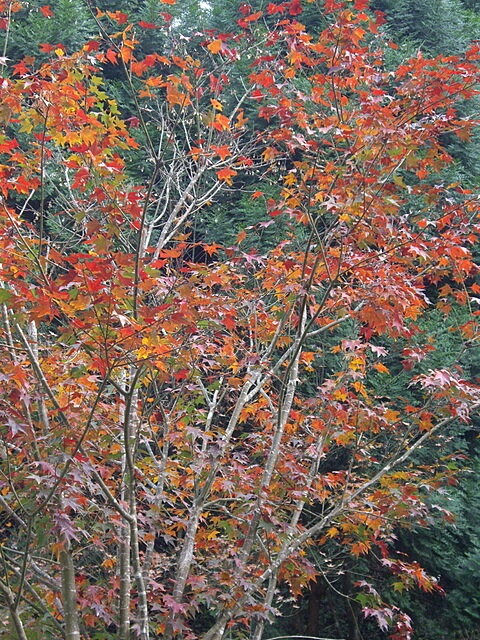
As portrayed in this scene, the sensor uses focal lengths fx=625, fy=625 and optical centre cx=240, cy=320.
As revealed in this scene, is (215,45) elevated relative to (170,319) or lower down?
elevated

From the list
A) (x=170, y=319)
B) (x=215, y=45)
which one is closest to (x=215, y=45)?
(x=215, y=45)

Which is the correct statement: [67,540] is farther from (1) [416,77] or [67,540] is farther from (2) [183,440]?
(1) [416,77]

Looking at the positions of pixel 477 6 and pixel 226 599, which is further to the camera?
pixel 477 6

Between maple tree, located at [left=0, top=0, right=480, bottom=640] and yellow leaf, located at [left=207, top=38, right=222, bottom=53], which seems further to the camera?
yellow leaf, located at [left=207, top=38, right=222, bottom=53]

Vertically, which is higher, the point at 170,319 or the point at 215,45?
the point at 215,45

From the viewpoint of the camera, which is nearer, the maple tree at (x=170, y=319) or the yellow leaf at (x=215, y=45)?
the maple tree at (x=170, y=319)

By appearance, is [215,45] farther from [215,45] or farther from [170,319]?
[170,319]

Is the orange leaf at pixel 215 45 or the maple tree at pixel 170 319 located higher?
the orange leaf at pixel 215 45

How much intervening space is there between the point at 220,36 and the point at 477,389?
2.10 m

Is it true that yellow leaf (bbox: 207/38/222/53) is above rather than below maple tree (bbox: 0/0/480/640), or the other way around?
above

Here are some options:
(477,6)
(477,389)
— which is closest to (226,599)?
(477,389)

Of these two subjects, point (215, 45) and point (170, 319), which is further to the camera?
point (215, 45)

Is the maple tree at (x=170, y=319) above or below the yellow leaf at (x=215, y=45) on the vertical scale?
below

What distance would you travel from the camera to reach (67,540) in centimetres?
247
